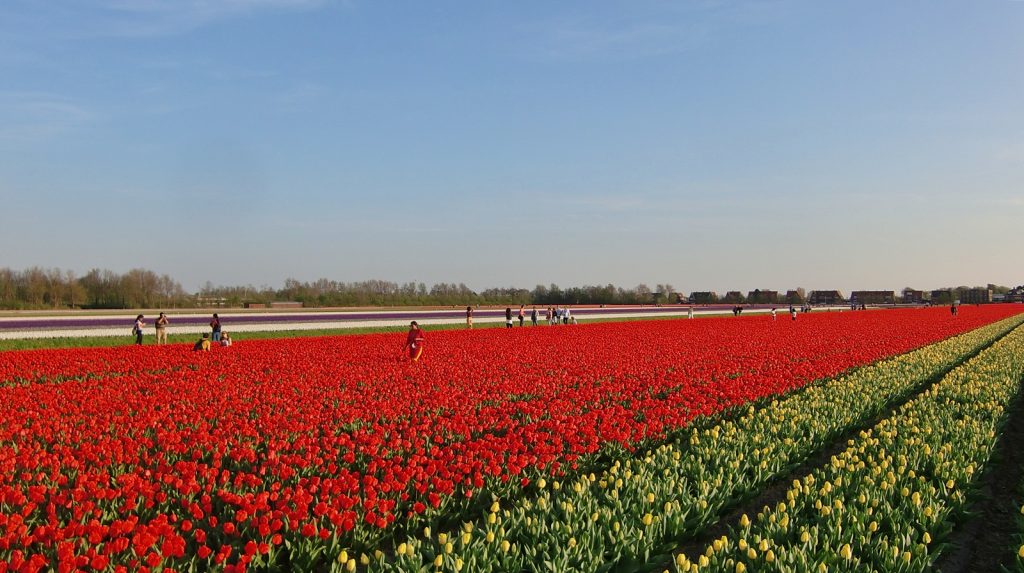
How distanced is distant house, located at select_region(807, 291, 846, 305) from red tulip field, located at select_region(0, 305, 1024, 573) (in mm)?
117948

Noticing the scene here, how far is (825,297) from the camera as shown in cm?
13438

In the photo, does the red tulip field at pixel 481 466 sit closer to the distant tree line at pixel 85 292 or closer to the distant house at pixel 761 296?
the distant tree line at pixel 85 292

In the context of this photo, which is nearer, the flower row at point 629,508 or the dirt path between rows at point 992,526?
the flower row at point 629,508

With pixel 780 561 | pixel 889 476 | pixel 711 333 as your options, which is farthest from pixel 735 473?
pixel 711 333

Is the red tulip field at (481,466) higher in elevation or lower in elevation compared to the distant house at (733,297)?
lower

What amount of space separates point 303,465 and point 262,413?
4171 millimetres

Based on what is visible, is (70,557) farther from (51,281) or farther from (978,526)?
(51,281)

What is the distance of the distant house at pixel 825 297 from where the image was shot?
12562 centimetres

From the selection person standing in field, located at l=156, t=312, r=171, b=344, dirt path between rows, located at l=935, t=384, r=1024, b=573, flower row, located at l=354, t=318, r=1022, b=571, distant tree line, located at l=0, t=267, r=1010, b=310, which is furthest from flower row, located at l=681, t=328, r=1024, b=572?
distant tree line, located at l=0, t=267, r=1010, b=310

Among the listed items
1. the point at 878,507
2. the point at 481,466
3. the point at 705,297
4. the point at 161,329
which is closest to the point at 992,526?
the point at 878,507

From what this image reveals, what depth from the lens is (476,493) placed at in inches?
273

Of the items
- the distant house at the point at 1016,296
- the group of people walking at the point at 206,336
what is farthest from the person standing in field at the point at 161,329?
the distant house at the point at 1016,296

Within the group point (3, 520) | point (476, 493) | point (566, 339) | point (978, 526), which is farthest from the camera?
point (566, 339)

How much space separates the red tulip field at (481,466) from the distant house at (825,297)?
117948 mm
